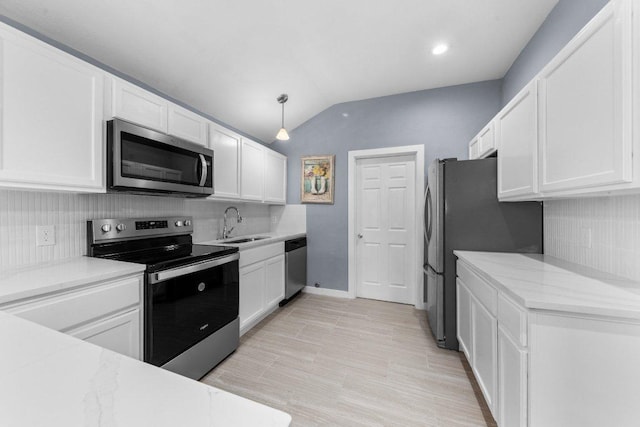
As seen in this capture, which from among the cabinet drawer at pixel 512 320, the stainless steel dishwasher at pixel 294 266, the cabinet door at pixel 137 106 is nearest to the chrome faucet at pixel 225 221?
the stainless steel dishwasher at pixel 294 266

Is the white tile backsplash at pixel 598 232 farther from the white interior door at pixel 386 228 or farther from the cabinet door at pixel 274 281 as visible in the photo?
the cabinet door at pixel 274 281

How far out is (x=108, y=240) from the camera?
1.89 meters

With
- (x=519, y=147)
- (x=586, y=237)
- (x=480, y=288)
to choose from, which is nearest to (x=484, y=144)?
(x=519, y=147)

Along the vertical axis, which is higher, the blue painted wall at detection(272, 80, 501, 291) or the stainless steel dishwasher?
the blue painted wall at detection(272, 80, 501, 291)

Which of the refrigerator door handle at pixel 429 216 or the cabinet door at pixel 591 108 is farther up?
the cabinet door at pixel 591 108

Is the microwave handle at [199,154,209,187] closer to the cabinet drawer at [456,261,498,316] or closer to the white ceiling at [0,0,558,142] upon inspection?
the white ceiling at [0,0,558,142]

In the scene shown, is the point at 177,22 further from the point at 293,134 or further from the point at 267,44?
the point at 293,134

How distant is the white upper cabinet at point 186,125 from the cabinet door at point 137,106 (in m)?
0.06

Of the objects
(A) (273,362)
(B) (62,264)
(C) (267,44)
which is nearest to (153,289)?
(B) (62,264)

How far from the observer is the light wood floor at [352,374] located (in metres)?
1.66

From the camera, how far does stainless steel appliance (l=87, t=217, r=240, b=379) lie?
1615 millimetres

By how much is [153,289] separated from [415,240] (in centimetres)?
289

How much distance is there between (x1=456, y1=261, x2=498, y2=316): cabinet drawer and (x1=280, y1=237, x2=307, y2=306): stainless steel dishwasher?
6.45ft

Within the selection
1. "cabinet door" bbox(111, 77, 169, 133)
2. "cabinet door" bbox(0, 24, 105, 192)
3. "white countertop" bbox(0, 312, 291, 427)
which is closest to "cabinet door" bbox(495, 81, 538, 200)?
"white countertop" bbox(0, 312, 291, 427)
